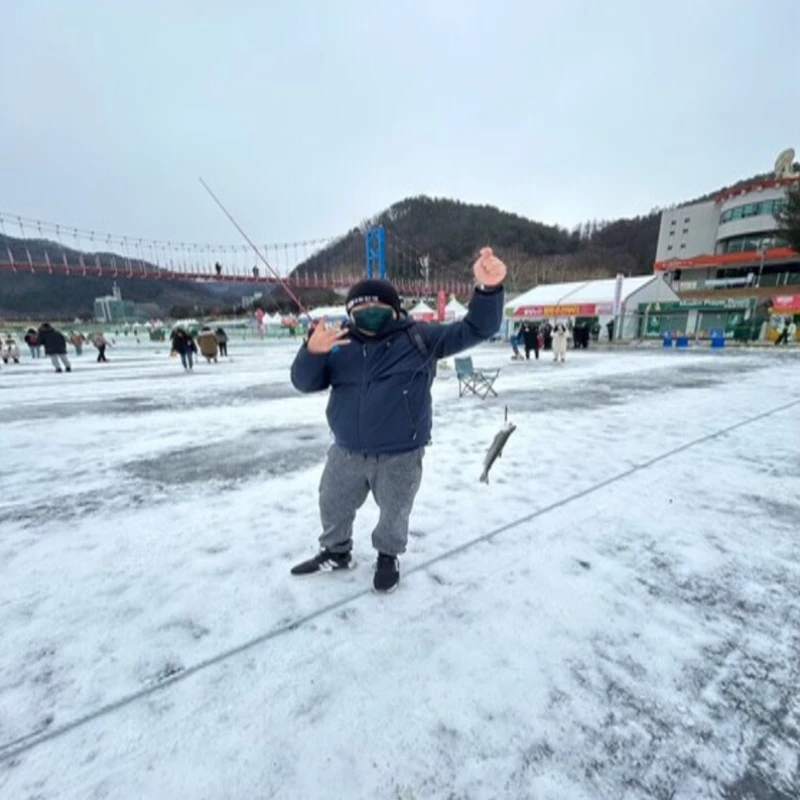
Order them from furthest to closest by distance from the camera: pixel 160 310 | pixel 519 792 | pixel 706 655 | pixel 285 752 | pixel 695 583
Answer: pixel 160 310, pixel 695 583, pixel 706 655, pixel 285 752, pixel 519 792

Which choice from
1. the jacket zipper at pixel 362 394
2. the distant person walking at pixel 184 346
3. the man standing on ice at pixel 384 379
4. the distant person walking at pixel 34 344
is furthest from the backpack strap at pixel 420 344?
the distant person walking at pixel 34 344

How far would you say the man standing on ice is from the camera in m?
2.12

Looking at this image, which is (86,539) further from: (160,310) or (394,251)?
(160,310)

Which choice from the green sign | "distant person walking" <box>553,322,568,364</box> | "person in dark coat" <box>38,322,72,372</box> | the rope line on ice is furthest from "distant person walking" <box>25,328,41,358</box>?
the green sign

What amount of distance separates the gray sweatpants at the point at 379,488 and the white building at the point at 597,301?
28.1 metres

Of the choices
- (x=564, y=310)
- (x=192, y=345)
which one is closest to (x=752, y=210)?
(x=564, y=310)

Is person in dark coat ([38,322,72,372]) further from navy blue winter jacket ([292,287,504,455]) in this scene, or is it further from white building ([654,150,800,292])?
white building ([654,150,800,292])

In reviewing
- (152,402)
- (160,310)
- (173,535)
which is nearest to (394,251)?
(160,310)

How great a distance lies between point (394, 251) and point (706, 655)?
88.2m

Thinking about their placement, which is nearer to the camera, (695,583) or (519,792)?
(519,792)

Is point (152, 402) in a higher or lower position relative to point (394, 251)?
lower

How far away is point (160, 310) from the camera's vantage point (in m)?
115

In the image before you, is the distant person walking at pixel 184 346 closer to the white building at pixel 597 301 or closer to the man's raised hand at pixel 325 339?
the man's raised hand at pixel 325 339

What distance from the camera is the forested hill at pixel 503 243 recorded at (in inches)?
3285
